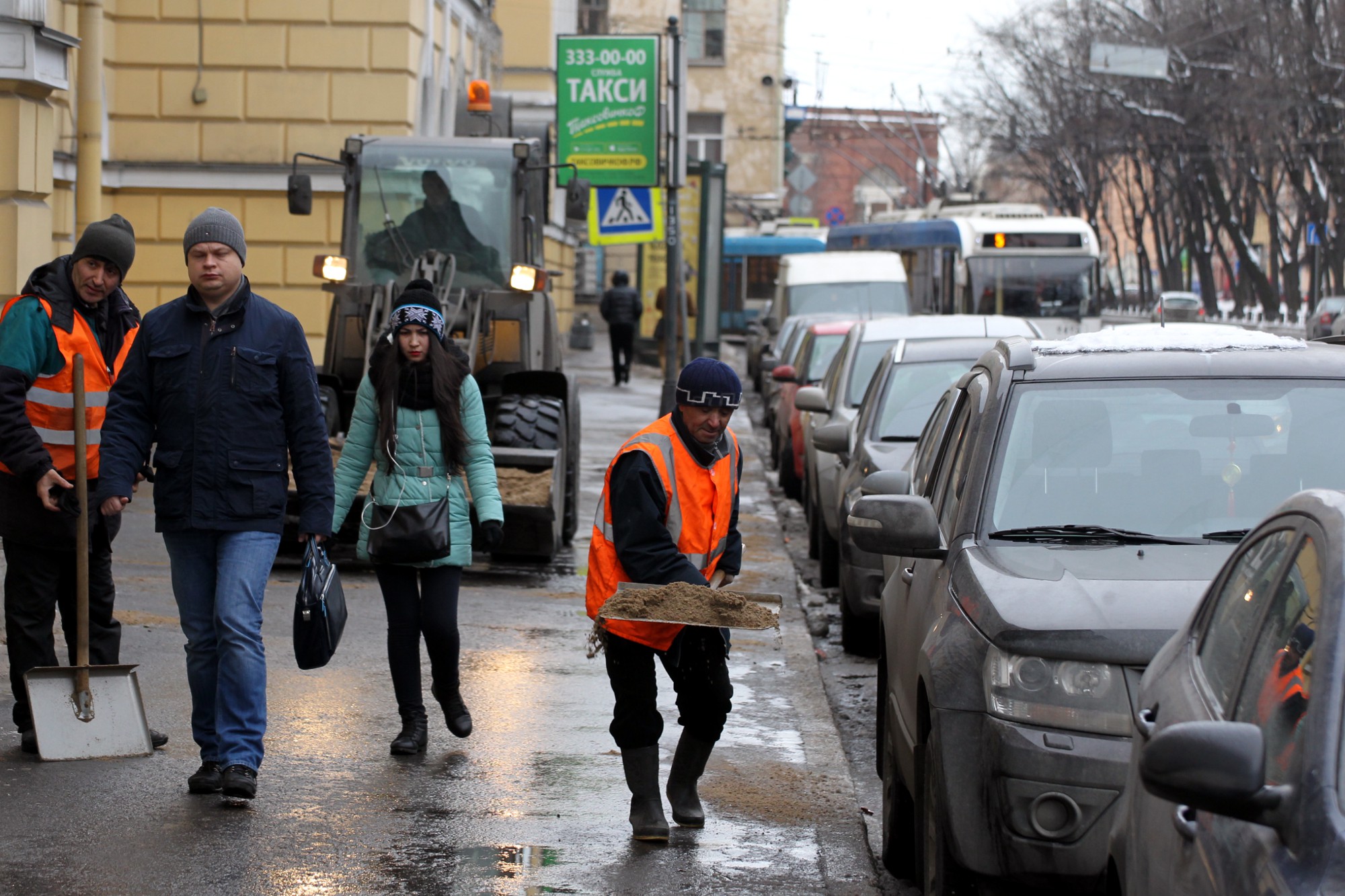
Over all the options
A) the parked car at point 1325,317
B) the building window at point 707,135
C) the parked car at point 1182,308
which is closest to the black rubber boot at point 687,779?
the parked car at point 1325,317

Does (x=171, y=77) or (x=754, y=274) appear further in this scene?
(x=754, y=274)

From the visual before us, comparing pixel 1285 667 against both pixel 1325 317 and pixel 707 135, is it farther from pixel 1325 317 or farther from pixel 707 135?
pixel 707 135

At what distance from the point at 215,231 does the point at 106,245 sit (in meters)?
0.61

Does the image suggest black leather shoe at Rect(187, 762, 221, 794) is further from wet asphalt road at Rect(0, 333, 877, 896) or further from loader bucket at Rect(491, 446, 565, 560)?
loader bucket at Rect(491, 446, 565, 560)

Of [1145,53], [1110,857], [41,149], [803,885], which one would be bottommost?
[803,885]

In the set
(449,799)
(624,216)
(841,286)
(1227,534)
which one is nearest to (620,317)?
(841,286)

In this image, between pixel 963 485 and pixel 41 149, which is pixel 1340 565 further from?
pixel 41 149

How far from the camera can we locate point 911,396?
10.1 metres

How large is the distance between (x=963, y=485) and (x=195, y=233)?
2589 mm

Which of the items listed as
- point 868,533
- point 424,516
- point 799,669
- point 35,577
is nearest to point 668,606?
point 868,533

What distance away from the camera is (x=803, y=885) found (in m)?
5.13

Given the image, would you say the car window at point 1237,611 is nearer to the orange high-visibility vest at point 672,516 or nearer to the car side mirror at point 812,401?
the orange high-visibility vest at point 672,516

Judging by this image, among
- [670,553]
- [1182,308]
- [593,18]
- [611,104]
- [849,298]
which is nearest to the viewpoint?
[670,553]

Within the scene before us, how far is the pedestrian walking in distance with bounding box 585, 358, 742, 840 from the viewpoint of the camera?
17.0ft
